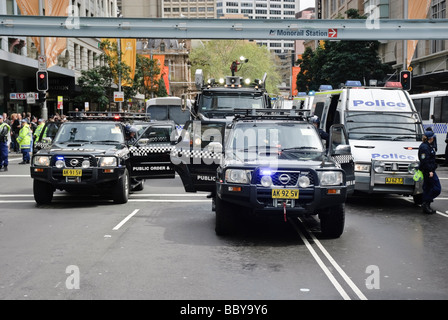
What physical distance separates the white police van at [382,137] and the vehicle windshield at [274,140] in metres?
2.85

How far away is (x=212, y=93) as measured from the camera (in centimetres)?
1761

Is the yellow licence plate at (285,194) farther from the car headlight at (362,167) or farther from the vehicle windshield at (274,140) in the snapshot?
the car headlight at (362,167)

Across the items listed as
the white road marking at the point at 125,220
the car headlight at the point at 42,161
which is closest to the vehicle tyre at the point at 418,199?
the white road marking at the point at 125,220

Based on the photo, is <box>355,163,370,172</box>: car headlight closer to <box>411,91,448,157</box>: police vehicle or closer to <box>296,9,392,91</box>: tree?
A: <box>411,91,448,157</box>: police vehicle

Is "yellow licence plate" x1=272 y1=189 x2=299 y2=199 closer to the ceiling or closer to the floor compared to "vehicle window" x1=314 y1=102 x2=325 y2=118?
closer to the floor

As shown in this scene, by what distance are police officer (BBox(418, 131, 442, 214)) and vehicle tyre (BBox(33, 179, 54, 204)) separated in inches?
314

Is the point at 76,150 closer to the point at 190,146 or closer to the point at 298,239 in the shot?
the point at 190,146

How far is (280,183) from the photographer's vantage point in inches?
343

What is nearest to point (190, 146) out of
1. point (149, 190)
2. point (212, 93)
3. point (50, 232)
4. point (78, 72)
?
point (50, 232)

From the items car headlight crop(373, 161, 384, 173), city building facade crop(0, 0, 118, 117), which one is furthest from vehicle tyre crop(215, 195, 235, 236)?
city building facade crop(0, 0, 118, 117)

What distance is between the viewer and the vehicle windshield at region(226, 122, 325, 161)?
31.9ft

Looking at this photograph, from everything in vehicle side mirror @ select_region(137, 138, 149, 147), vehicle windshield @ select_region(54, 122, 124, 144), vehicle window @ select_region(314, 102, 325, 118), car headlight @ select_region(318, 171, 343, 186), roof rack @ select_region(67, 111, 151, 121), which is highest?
vehicle window @ select_region(314, 102, 325, 118)

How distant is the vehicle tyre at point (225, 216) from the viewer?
30.2 feet

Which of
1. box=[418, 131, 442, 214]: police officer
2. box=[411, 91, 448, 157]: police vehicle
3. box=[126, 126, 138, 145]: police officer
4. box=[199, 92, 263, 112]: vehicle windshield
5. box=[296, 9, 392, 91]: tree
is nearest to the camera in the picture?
box=[418, 131, 442, 214]: police officer
